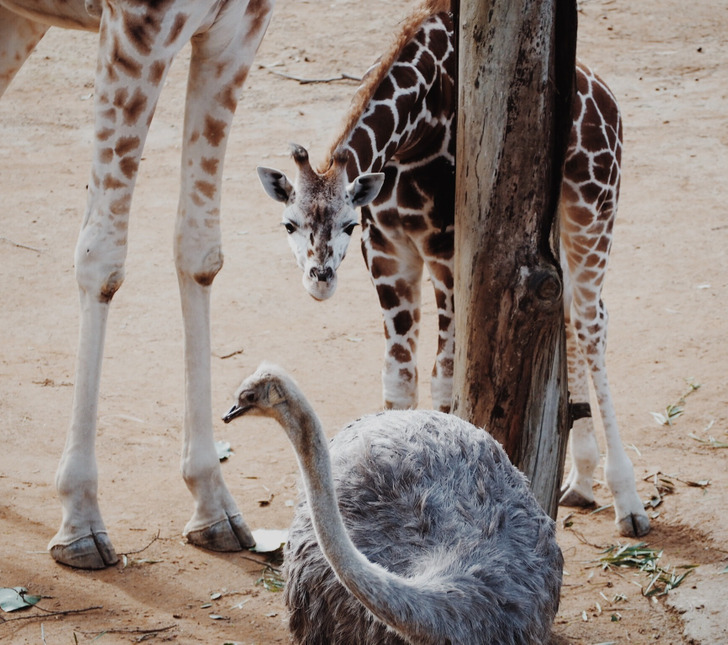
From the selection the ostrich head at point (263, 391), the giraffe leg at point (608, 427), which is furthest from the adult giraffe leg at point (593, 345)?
the ostrich head at point (263, 391)

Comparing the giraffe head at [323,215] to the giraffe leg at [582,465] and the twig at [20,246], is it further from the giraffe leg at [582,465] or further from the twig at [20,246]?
the twig at [20,246]

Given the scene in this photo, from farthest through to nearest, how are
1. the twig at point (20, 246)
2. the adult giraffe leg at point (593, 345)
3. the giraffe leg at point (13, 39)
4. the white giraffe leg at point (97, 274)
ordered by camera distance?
the twig at point (20, 246) → the giraffe leg at point (13, 39) → the adult giraffe leg at point (593, 345) → the white giraffe leg at point (97, 274)

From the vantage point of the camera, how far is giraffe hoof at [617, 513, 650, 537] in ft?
19.3

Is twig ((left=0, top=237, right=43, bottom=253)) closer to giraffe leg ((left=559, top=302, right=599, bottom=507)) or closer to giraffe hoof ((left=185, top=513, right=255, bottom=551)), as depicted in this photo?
giraffe hoof ((left=185, top=513, right=255, bottom=551))

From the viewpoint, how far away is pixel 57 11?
19.0 ft

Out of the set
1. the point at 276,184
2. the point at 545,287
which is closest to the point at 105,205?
the point at 276,184

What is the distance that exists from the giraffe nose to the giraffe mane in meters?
0.52

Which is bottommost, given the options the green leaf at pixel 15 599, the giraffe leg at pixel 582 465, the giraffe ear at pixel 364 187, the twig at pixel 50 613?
the twig at pixel 50 613

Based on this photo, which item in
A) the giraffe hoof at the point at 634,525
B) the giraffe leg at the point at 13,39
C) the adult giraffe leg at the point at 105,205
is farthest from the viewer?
the giraffe leg at the point at 13,39

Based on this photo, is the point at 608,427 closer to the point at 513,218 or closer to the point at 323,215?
the point at 513,218

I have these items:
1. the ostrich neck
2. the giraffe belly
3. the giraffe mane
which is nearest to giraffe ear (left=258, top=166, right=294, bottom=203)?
the giraffe mane

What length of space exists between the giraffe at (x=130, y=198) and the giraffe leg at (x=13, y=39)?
0.54 metres

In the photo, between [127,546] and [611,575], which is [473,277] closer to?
[611,575]

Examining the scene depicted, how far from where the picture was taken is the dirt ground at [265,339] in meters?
5.13
